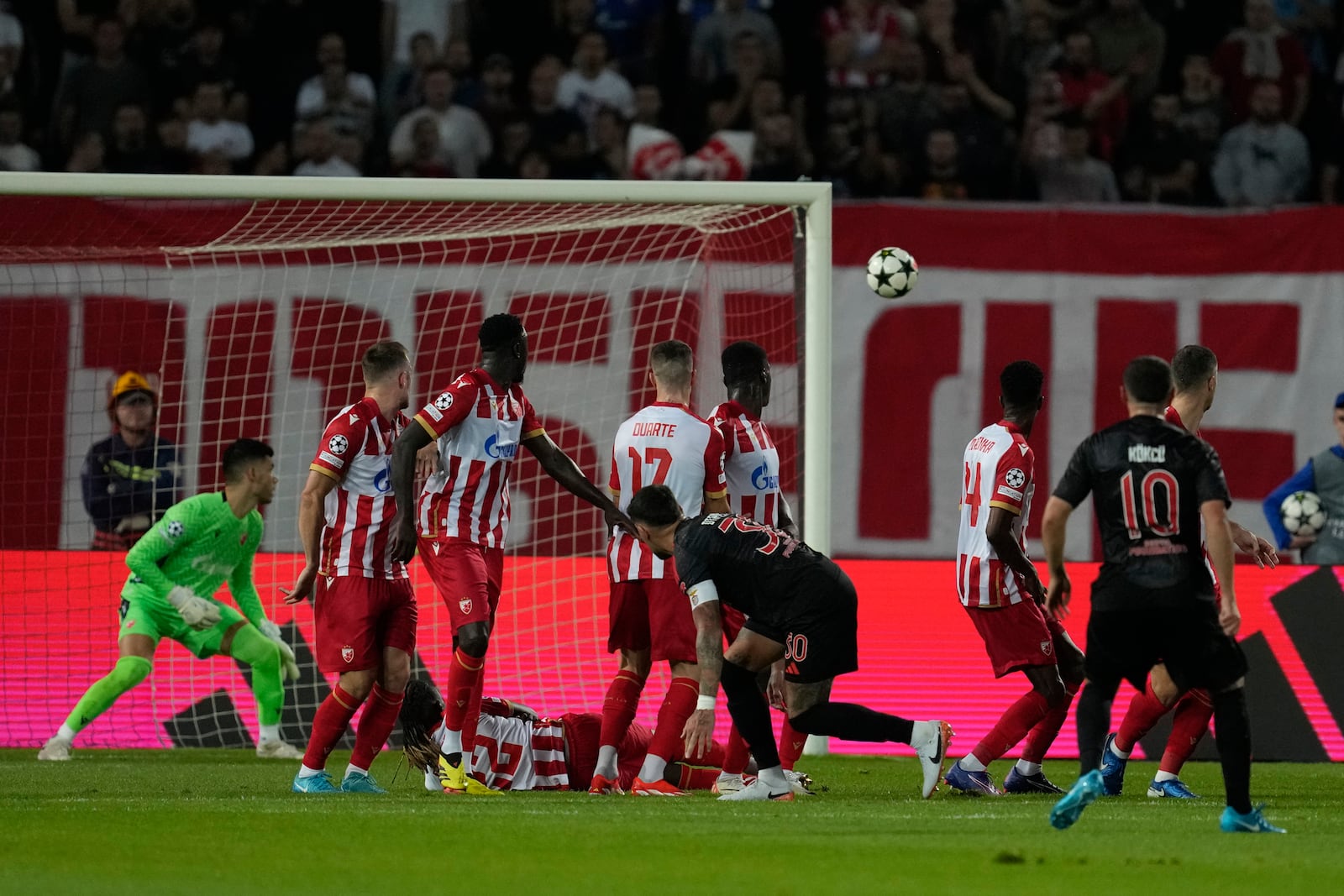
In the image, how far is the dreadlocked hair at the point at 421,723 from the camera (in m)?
9.30

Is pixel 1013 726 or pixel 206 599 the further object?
pixel 206 599

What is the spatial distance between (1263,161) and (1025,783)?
8500 mm

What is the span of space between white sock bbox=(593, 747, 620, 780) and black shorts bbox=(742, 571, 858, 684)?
1.08 m

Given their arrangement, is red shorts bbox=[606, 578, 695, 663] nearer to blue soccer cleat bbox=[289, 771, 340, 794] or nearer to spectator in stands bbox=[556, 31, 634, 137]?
blue soccer cleat bbox=[289, 771, 340, 794]

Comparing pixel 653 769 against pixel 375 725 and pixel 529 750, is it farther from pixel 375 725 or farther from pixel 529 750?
pixel 375 725

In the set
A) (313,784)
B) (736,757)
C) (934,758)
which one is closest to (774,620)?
(934,758)

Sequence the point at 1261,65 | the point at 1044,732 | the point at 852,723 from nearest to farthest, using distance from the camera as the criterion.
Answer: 1. the point at 852,723
2. the point at 1044,732
3. the point at 1261,65

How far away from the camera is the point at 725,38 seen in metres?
16.8

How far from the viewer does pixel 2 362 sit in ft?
43.6

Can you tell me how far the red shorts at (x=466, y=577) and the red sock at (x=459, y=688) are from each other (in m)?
0.16

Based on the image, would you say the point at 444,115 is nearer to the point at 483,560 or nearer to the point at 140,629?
the point at 140,629

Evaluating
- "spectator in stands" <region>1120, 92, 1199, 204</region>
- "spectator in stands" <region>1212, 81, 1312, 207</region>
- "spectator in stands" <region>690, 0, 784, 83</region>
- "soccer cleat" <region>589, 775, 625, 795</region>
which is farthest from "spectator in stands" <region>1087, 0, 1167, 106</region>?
"soccer cleat" <region>589, 775, 625, 795</region>

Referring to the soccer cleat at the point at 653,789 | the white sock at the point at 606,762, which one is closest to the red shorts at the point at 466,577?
the white sock at the point at 606,762

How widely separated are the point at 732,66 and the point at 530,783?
880 cm
